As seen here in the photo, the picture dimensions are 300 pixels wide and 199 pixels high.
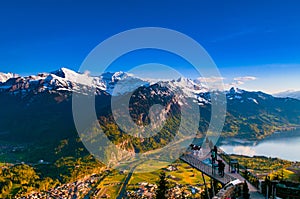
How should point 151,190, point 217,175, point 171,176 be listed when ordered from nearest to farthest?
point 217,175
point 151,190
point 171,176

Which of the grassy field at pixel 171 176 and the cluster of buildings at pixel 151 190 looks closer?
the cluster of buildings at pixel 151 190

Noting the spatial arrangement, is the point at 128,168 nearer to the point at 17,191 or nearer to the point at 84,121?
the point at 17,191

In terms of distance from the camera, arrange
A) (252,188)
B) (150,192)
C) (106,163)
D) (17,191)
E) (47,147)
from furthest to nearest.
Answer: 1. (47,147)
2. (106,163)
3. (17,191)
4. (150,192)
5. (252,188)

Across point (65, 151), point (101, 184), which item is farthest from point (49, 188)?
point (65, 151)

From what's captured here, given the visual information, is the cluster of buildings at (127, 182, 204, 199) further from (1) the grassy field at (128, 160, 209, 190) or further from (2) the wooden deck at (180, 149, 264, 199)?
(2) the wooden deck at (180, 149, 264, 199)

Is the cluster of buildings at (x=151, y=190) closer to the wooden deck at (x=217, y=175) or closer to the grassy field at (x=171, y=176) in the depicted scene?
the grassy field at (x=171, y=176)

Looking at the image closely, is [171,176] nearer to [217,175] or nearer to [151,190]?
[151,190]

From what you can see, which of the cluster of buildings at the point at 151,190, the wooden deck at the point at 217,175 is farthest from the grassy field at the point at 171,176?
the wooden deck at the point at 217,175

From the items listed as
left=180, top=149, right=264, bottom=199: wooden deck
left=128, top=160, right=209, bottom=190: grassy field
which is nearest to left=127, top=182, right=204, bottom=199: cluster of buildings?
left=128, top=160, right=209, bottom=190: grassy field

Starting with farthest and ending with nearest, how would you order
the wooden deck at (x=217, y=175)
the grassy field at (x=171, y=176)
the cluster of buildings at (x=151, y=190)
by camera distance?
the grassy field at (x=171, y=176), the cluster of buildings at (x=151, y=190), the wooden deck at (x=217, y=175)

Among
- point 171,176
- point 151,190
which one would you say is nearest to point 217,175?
point 151,190

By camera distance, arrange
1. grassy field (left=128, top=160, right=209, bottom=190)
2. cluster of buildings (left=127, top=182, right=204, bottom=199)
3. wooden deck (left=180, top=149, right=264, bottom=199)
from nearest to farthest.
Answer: wooden deck (left=180, top=149, right=264, bottom=199), cluster of buildings (left=127, top=182, right=204, bottom=199), grassy field (left=128, top=160, right=209, bottom=190)
